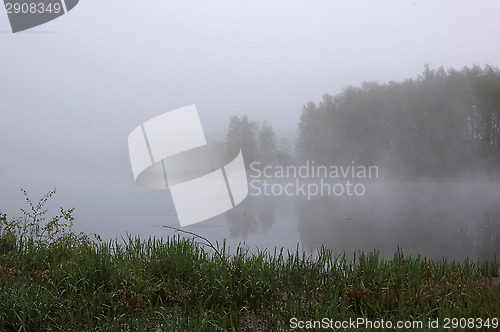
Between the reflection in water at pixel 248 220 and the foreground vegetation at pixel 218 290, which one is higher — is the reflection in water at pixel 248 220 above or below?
below

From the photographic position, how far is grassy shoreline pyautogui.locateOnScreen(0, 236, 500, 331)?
3.17 m

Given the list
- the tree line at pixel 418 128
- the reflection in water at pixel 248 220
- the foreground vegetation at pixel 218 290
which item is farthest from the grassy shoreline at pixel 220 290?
the tree line at pixel 418 128

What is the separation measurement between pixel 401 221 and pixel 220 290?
20178 millimetres

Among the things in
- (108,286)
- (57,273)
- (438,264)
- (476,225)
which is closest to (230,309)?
(108,286)

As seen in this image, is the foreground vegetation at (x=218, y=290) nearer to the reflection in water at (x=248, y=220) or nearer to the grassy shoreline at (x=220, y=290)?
the grassy shoreline at (x=220, y=290)

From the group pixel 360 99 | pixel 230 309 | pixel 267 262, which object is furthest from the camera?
pixel 360 99

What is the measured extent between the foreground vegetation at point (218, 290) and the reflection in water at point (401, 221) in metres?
0.42

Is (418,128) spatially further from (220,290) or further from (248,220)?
(220,290)

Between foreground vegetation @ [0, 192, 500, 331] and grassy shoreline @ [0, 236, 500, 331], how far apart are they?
0.5 inches

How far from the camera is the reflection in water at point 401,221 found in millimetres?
11961

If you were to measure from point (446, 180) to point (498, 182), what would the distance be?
517 cm

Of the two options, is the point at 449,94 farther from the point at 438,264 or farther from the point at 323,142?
the point at 438,264

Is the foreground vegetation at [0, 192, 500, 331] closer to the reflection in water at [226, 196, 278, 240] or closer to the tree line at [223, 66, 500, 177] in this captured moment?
the reflection in water at [226, 196, 278, 240]

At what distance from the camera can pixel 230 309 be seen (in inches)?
136
